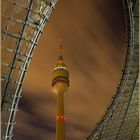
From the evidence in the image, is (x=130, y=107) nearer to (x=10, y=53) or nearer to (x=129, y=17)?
(x=129, y=17)

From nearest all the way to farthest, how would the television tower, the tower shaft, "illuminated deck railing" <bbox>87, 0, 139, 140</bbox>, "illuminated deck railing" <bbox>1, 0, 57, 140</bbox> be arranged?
"illuminated deck railing" <bbox>1, 0, 57, 140</bbox> < "illuminated deck railing" <bbox>87, 0, 139, 140</bbox> < the tower shaft < the television tower

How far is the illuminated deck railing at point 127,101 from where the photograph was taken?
103ft

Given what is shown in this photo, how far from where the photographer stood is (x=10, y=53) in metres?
23.8

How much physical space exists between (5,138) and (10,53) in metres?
5.91

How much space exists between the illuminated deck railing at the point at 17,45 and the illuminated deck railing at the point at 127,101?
919 centimetres

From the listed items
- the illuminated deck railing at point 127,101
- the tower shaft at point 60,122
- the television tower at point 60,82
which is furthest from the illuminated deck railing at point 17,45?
the television tower at point 60,82

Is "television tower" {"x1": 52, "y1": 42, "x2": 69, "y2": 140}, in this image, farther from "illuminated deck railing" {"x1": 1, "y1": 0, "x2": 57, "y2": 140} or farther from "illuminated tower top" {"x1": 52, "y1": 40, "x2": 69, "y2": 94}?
"illuminated deck railing" {"x1": 1, "y1": 0, "x2": 57, "y2": 140}

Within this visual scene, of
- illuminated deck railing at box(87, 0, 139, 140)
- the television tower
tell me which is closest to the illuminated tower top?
the television tower

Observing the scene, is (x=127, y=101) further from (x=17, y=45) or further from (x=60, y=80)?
(x=60, y=80)

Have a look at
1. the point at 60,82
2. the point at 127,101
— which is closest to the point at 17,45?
the point at 127,101

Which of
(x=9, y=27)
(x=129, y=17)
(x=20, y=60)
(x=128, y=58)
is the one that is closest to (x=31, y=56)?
(x=20, y=60)

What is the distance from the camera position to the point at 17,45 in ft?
78.2

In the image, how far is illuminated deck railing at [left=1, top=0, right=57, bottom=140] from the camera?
23094 millimetres

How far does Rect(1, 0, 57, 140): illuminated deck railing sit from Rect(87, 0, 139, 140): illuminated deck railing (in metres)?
9.19
